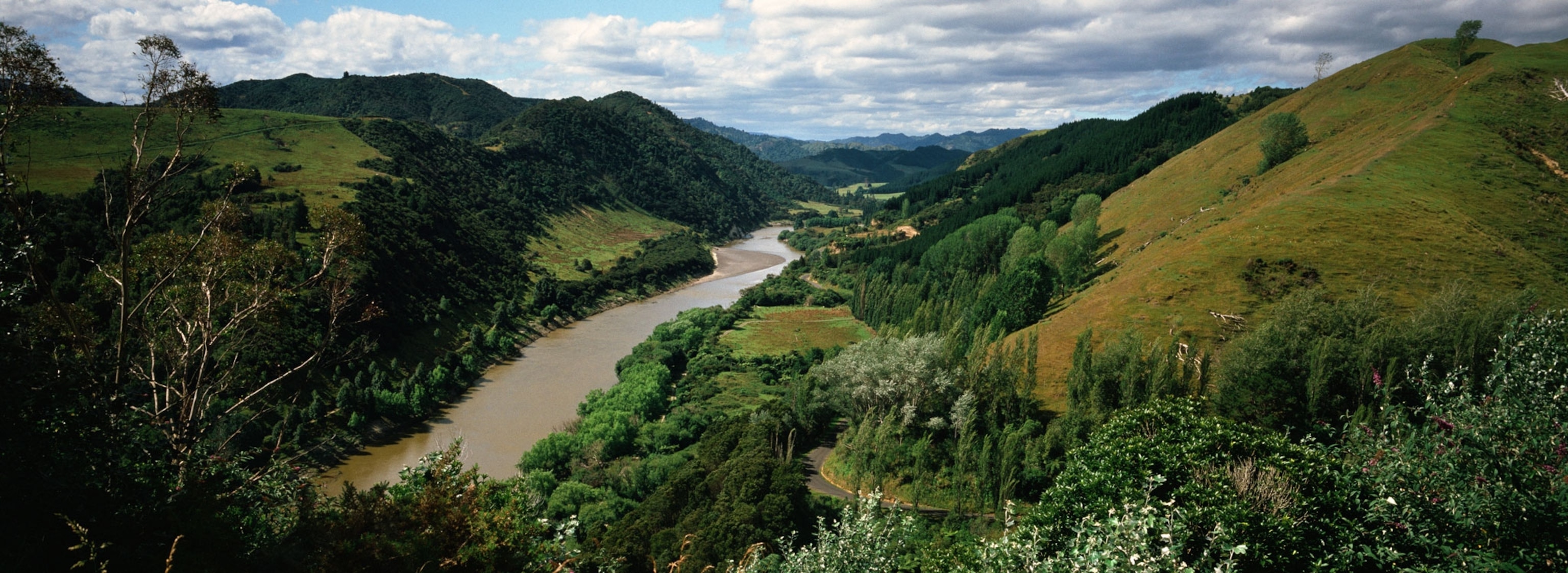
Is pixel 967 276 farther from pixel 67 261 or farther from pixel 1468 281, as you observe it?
pixel 67 261

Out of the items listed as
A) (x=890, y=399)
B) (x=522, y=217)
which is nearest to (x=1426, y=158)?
(x=890, y=399)

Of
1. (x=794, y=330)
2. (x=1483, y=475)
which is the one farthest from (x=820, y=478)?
(x=794, y=330)

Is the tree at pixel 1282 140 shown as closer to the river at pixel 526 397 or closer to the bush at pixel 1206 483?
the bush at pixel 1206 483

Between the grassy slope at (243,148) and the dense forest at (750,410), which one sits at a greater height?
the grassy slope at (243,148)

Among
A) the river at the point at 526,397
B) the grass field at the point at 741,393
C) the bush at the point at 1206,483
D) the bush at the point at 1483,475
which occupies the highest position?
the bush at the point at 1483,475

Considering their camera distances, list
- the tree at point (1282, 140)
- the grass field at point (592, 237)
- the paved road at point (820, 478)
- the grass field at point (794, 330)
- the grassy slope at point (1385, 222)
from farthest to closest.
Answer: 1. the grass field at point (592, 237)
2. the grass field at point (794, 330)
3. the tree at point (1282, 140)
4. the grassy slope at point (1385, 222)
5. the paved road at point (820, 478)

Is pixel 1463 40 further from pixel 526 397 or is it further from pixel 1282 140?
pixel 526 397

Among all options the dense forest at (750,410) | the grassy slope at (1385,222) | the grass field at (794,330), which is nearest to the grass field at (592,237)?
the dense forest at (750,410)
